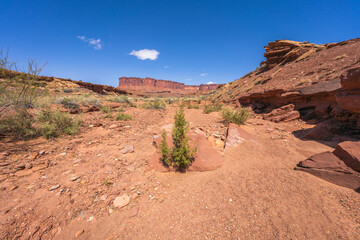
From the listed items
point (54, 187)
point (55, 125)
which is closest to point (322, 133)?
point (54, 187)

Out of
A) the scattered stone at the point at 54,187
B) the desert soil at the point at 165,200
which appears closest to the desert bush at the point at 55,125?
the desert soil at the point at 165,200

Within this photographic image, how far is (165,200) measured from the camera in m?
1.71

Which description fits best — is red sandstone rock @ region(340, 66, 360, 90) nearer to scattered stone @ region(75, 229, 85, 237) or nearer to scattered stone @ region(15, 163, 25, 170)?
scattered stone @ region(75, 229, 85, 237)

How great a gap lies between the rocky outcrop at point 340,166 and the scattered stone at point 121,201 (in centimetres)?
293

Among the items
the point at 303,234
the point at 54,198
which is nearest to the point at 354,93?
the point at 303,234

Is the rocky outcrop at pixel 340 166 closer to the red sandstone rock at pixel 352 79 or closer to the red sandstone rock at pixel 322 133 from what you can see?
the red sandstone rock at pixel 322 133

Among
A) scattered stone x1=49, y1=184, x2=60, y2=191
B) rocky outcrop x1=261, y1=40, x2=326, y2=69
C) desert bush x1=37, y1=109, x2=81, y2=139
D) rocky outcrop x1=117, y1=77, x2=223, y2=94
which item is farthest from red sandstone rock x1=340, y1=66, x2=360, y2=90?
rocky outcrop x1=117, y1=77, x2=223, y2=94

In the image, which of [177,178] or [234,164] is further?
[234,164]

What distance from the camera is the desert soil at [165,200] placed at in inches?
51.3

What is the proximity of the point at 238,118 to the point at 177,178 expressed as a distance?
4.01 m

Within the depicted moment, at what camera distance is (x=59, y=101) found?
703cm

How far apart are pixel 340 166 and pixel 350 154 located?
0.26 metres

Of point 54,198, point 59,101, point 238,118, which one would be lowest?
point 54,198

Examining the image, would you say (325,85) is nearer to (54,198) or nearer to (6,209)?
(54,198)
